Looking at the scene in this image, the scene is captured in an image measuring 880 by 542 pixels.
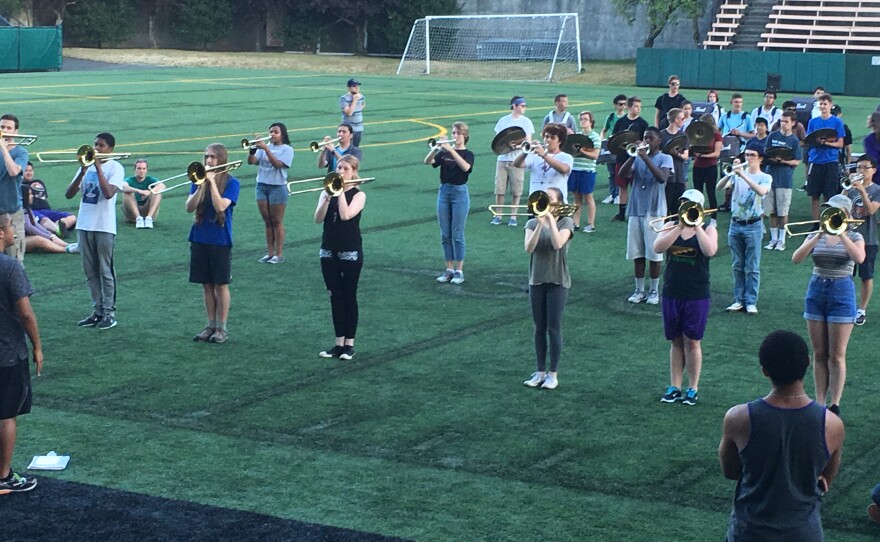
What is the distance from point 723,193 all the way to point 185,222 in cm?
1005

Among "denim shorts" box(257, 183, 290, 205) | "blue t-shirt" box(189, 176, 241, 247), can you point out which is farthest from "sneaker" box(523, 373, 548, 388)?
"denim shorts" box(257, 183, 290, 205)

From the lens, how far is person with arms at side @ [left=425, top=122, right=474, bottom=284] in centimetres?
1623

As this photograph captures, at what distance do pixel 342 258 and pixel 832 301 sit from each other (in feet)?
15.1

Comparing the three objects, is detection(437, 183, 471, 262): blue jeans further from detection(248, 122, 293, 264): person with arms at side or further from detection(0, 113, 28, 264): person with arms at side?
detection(0, 113, 28, 264): person with arms at side

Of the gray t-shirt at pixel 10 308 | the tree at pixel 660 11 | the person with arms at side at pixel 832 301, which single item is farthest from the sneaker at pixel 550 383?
the tree at pixel 660 11

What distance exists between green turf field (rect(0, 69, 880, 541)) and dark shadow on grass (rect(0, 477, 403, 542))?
194 millimetres

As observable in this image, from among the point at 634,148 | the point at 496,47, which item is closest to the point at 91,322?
the point at 634,148

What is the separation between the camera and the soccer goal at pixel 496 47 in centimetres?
6319

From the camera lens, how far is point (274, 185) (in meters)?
17.4

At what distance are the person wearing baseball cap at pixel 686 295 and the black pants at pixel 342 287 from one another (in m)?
3.04

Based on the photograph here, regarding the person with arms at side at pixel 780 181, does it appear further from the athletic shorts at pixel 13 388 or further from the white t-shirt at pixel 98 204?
the athletic shorts at pixel 13 388

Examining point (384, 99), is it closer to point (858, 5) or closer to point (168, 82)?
point (168, 82)

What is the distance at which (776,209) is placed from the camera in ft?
62.2

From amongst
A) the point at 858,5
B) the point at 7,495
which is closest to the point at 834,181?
the point at 7,495
